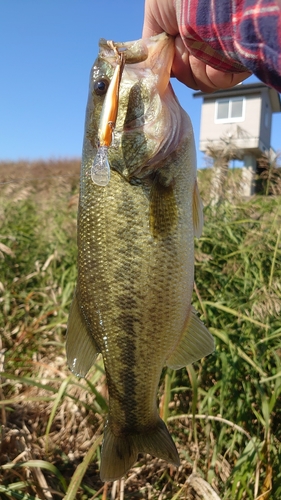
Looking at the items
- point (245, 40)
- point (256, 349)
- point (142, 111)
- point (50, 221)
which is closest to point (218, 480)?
point (256, 349)

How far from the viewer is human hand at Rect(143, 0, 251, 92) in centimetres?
159

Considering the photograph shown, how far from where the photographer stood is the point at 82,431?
3.06 meters

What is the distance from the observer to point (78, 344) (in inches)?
64.8

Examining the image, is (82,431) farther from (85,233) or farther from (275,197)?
(275,197)

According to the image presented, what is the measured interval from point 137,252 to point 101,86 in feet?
1.99

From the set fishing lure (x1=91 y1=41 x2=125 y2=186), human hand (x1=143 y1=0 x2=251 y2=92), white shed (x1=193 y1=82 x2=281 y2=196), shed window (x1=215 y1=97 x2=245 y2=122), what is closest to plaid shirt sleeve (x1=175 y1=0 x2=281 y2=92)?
human hand (x1=143 y1=0 x2=251 y2=92)

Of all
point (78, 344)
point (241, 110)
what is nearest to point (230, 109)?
point (241, 110)

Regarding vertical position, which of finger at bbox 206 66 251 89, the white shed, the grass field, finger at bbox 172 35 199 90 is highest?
the white shed

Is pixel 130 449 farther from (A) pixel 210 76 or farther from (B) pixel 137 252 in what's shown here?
(A) pixel 210 76

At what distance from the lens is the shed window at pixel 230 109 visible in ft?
88.7

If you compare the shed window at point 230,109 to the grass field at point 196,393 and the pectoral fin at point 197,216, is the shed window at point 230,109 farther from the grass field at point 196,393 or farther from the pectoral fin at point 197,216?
the pectoral fin at point 197,216

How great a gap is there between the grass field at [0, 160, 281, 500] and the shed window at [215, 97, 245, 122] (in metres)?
24.3

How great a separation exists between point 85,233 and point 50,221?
3.62 metres

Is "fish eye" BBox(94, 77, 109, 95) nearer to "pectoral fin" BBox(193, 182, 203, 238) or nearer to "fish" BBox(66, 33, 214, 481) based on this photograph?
"fish" BBox(66, 33, 214, 481)
